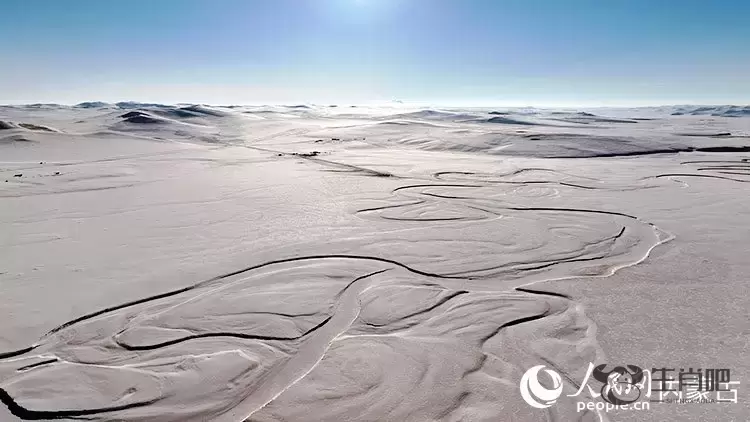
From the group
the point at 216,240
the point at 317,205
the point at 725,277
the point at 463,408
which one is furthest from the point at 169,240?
the point at 725,277

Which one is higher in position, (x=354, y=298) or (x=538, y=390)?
(x=354, y=298)

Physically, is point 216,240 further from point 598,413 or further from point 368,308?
point 598,413

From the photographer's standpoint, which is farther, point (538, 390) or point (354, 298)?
point (354, 298)

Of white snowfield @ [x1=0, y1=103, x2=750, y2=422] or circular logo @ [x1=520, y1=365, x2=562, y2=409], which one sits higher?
white snowfield @ [x1=0, y1=103, x2=750, y2=422]

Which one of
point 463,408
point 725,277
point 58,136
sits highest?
point 58,136
